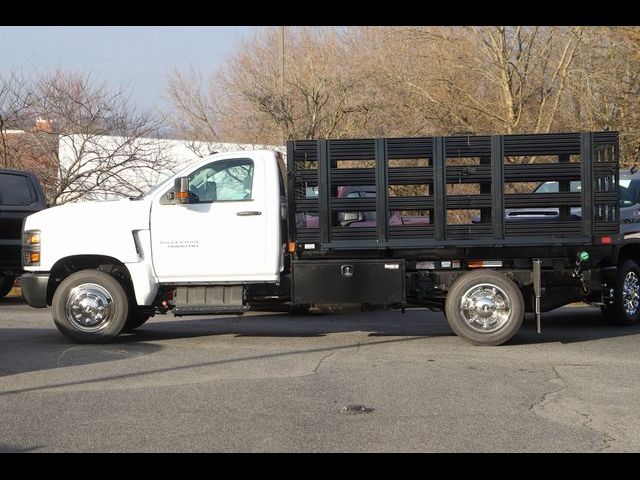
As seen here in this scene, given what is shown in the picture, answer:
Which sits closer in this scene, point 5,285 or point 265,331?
point 265,331

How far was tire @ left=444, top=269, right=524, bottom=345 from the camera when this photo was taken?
10.3m

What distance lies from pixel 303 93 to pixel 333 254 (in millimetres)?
14622

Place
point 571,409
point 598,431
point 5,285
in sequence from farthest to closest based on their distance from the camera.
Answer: point 5,285
point 571,409
point 598,431

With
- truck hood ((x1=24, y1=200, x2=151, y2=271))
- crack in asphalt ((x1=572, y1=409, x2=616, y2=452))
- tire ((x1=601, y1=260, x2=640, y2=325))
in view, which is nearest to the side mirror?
truck hood ((x1=24, y1=200, x2=151, y2=271))

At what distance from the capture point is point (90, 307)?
10617 mm

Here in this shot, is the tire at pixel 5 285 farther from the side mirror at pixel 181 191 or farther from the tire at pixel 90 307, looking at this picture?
the side mirror at pixel 181 191

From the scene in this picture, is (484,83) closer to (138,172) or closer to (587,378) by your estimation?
(138,172)

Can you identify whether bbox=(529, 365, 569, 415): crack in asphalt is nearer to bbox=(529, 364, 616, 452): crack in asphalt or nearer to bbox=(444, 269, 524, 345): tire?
bbox=(529, 364, 616, 452): crack in asphalt

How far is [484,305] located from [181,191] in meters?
3.75

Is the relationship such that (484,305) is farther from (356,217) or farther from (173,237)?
(173,237)

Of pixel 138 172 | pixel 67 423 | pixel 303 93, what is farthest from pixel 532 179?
pixel 303 93

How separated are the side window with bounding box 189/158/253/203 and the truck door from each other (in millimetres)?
15

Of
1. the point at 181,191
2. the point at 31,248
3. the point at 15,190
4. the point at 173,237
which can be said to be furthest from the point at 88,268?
the point at 15,190
